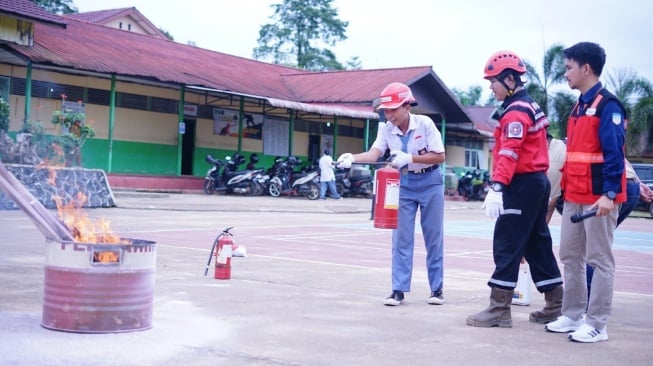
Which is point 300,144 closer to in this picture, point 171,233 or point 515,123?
point 171,233

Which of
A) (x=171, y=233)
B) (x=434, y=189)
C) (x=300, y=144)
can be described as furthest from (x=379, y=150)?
(x=300, y=144)

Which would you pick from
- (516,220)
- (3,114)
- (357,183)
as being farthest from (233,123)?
(516,220)

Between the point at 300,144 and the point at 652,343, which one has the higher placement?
the point at 300,144

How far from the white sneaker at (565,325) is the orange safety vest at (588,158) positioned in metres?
0.90

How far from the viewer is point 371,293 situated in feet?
25.4

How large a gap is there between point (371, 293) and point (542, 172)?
7.36 ft

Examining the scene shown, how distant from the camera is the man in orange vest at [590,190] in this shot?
18.7 feet

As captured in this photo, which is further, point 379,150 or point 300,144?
point 300,144

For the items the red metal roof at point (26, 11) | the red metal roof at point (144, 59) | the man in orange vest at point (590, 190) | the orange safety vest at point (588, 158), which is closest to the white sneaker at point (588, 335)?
the man in orange vest at point (590, 190)

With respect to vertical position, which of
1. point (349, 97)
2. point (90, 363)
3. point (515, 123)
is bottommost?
point (90, 363)

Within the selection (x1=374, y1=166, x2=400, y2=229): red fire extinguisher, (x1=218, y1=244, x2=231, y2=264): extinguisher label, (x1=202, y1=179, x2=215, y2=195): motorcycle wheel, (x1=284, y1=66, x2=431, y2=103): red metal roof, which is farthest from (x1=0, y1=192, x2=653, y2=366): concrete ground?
(x1=284, y1=66, x2=431, y2=103): red metal roof

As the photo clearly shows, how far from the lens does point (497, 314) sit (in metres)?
6.20

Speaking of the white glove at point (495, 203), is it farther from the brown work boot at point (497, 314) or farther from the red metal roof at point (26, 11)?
the red metal roof at point (26, 11)

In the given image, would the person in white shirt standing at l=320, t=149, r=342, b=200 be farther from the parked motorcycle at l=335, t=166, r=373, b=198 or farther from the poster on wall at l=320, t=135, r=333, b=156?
the poster on wall at l=320, t=135, r=333, b=156
